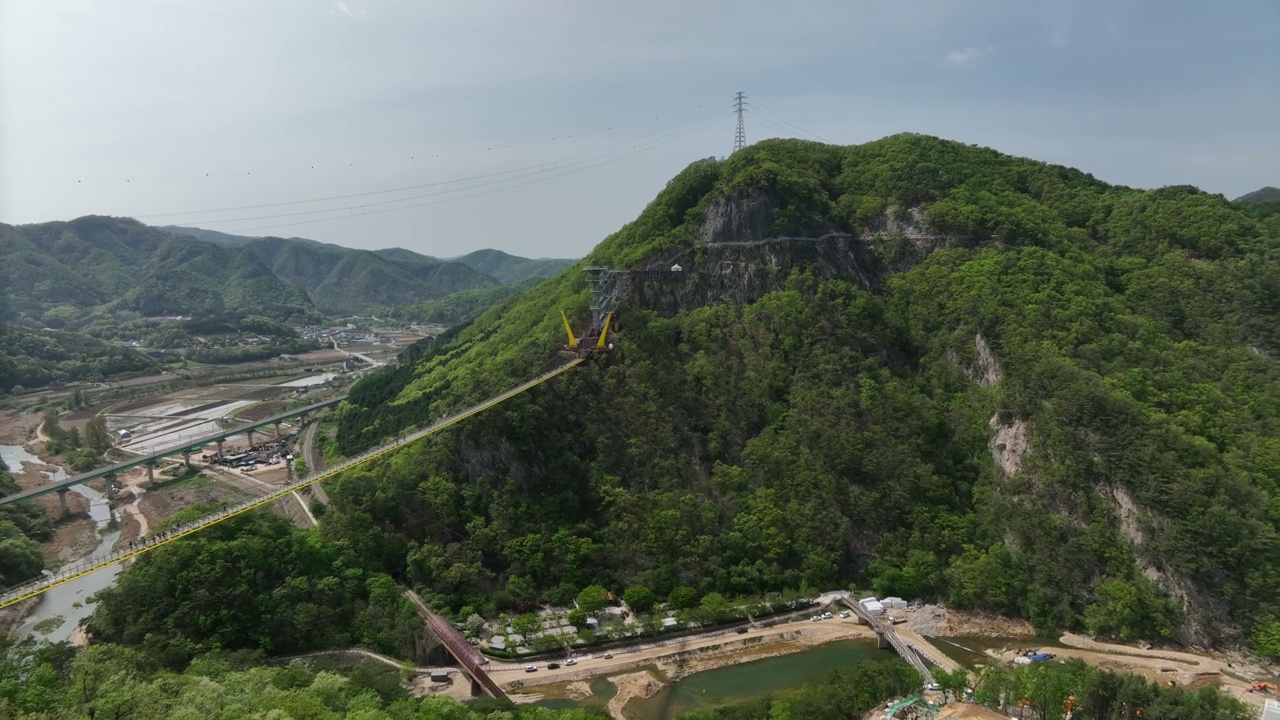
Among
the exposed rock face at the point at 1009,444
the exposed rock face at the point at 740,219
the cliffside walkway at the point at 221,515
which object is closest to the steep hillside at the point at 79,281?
the cliffside walkway at the point at 221,515

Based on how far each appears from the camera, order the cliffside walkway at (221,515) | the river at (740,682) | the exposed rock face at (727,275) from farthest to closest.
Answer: the exposed rock face at (727,275) < the river at (740,682) < the cliffside walkway at (221,515)

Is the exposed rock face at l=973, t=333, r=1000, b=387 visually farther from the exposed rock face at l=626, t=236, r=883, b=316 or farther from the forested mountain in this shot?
the exposed rock face at l=626, t=236, r=883, b=316

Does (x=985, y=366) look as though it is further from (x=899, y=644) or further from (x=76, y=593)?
(x=76, y=593)

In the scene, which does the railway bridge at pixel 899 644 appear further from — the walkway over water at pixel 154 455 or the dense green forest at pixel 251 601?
the walkway over water at pixel 154 455

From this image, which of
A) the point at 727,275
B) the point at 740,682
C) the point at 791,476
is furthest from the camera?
the point at 727,275

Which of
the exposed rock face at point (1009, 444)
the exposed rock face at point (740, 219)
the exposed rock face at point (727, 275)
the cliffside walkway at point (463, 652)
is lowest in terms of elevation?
the cliffside walkway at point (463, 652)

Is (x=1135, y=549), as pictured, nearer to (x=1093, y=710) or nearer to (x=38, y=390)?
(x=1093, y=710)

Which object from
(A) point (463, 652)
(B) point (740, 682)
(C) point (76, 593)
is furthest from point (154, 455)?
(B) point (740, 682)
